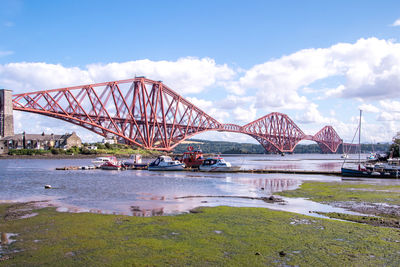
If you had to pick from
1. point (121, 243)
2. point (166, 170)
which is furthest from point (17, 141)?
point (121, 243)

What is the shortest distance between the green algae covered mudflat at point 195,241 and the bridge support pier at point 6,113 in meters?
77.5

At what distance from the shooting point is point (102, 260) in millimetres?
9711

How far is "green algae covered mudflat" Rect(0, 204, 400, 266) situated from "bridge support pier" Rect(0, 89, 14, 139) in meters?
77.5

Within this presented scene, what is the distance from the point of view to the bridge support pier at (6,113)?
8267cm

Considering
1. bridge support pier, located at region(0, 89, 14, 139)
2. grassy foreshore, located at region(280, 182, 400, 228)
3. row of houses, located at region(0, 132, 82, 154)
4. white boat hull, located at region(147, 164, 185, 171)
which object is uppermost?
bridge support pier, located at region(0, 89, 14, 139)

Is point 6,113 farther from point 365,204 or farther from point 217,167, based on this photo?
point 365,204

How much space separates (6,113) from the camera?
275 feet

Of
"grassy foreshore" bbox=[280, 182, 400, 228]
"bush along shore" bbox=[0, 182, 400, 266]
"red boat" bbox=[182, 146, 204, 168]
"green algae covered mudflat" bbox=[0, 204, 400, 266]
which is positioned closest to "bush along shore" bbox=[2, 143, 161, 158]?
"red boat" bbox=[182, 146, 204, 168]

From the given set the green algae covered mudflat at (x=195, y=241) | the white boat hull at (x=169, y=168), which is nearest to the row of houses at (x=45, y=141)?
the white boat hull at (x=169, y=168)

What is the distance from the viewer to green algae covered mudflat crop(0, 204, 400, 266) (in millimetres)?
9812

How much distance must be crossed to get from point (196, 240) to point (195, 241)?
4.5 inches

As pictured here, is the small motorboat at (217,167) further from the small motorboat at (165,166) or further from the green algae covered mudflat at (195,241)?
the green algae covered mudflat at (195,241)

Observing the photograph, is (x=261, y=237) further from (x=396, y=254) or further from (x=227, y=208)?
(x=227, y=208)

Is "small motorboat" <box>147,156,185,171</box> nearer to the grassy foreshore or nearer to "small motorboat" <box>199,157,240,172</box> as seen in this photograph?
"small motorboat" <box>199,157,240,172</box>
